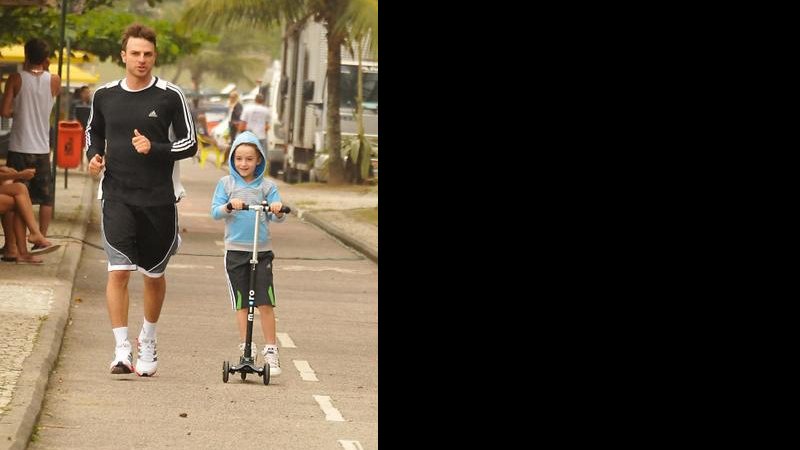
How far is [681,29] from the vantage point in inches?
149

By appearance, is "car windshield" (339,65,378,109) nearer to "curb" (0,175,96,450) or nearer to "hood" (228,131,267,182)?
"curb" (0,175,96,450)

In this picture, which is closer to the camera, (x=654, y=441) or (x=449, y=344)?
(x=654, y=441)

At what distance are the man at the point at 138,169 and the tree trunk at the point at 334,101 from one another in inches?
895

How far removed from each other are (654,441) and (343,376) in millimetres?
5869

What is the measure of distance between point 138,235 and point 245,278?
68 cm

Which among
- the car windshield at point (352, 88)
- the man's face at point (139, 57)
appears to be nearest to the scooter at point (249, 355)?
the man's face at point (139, 57)

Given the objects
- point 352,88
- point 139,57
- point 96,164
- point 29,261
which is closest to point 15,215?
point 29,261

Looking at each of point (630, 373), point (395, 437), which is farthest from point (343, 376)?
point (630, 373)

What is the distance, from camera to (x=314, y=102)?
110 feet

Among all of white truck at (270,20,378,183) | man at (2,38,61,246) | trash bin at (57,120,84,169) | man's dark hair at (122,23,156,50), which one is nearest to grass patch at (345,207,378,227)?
trash bin at (57,120,84,169)

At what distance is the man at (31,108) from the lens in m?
15.1

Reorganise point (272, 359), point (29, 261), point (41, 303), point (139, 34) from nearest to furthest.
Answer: point (139, 34), point (272, 359), point (41, 303), point (29, 261)

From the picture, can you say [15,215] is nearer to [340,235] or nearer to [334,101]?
[340,235]

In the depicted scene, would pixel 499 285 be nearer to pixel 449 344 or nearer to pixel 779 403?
pixel 449 344
